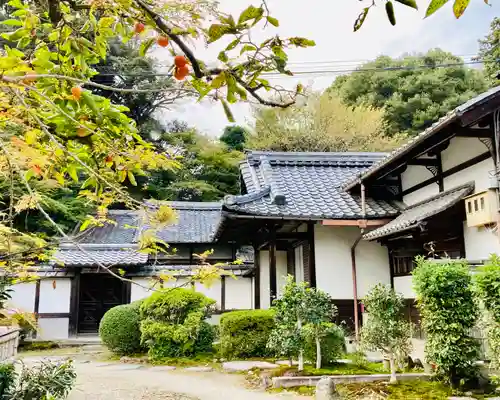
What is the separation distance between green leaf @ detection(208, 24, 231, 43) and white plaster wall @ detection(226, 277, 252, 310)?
524 inches

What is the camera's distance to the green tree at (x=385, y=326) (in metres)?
5.80

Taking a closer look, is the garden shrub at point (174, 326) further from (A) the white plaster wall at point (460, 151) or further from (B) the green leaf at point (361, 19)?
(B) the green leaf at point (361, 19)

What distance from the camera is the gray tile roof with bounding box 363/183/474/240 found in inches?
266

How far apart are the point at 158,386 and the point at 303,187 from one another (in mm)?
5420

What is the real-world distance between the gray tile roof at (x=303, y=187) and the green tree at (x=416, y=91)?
14070mm

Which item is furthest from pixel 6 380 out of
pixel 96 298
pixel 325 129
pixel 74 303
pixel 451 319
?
pixel 325 129

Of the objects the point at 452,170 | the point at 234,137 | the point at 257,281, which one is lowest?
the point at 257,281

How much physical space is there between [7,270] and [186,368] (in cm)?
645

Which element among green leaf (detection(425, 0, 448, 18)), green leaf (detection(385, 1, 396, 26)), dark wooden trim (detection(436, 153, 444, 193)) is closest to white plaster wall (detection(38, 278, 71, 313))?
dark wooden trim (detection(436, 153, 444, 193))

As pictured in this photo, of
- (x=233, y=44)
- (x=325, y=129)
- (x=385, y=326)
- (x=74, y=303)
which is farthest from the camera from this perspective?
(x=325, y=129)

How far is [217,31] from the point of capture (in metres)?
1.47

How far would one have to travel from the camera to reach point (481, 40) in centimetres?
1889

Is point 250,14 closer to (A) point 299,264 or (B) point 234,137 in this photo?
(A) point 299,264

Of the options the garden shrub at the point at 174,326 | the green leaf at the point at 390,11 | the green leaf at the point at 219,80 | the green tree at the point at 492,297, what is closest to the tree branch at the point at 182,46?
the green leaf at the point at 219,80
